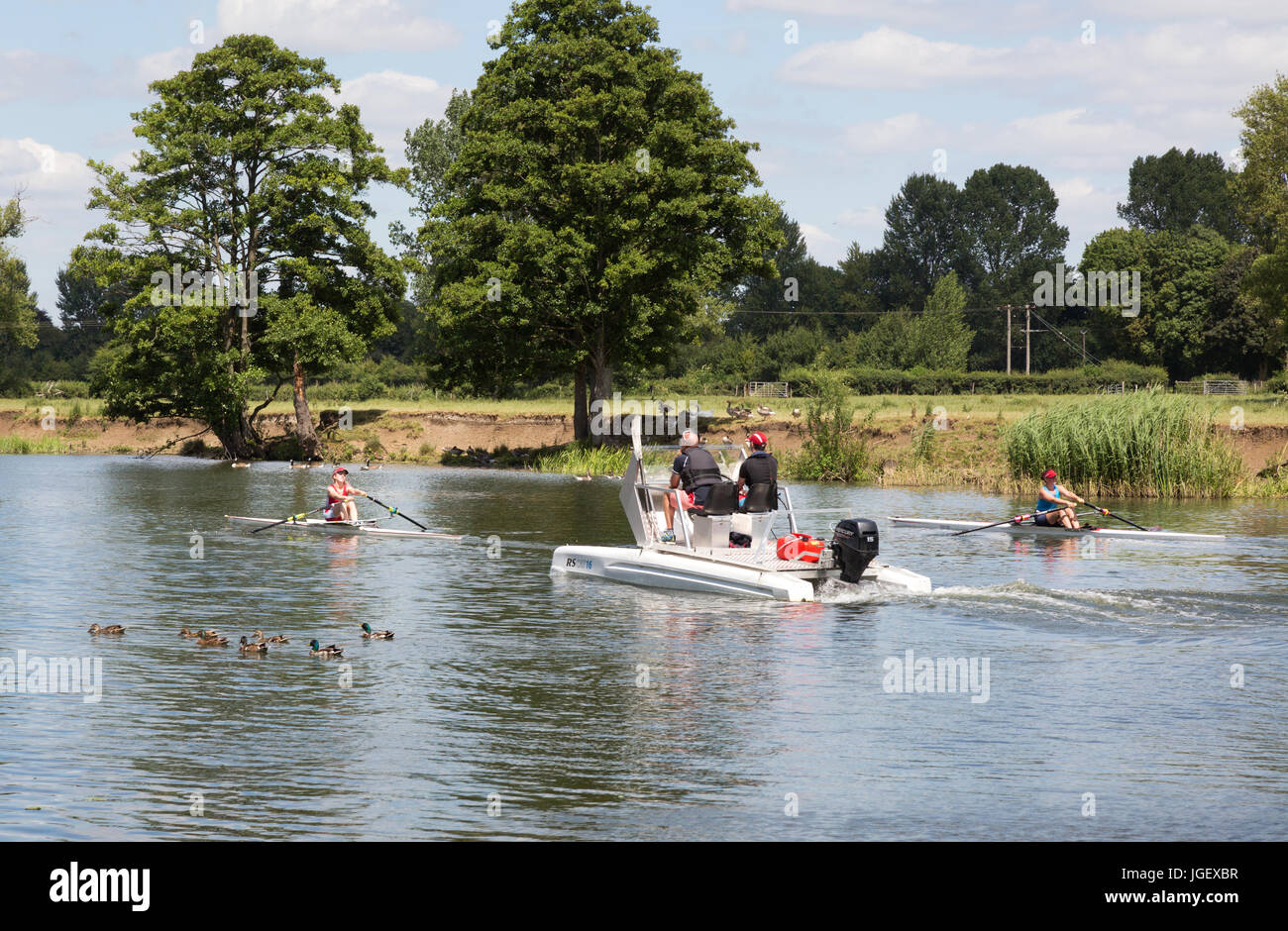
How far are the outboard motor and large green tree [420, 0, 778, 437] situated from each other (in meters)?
34.3

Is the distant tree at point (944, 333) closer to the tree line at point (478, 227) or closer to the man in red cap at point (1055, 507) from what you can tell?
the tree line at point (478, 227)

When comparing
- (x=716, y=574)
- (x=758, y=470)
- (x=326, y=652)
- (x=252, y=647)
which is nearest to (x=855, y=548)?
(x=758, y=470)

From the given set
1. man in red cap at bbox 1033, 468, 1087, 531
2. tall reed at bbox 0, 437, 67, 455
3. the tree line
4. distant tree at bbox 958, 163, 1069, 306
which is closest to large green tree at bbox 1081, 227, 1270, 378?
distant tree at bbox 958, 163, 1069, 306

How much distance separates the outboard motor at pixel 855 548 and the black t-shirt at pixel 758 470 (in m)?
1.43

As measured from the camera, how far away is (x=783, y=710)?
13906 millimetres

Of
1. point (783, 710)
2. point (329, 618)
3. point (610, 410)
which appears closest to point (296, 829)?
point (783, 710)

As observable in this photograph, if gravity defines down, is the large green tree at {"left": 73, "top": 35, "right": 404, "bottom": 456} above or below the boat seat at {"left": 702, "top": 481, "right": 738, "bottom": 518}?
above

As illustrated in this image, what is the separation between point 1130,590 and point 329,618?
1222cm

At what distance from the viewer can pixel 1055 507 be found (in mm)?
29875

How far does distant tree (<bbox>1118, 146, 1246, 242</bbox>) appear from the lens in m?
132

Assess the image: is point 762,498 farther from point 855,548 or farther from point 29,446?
point 29,446

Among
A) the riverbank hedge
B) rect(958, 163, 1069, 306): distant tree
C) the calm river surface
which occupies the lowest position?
the calm river surface

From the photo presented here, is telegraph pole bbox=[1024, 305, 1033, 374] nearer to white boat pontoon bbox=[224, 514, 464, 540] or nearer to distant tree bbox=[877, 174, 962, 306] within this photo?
distant tree bbox=[877, 174, 962, 306]
